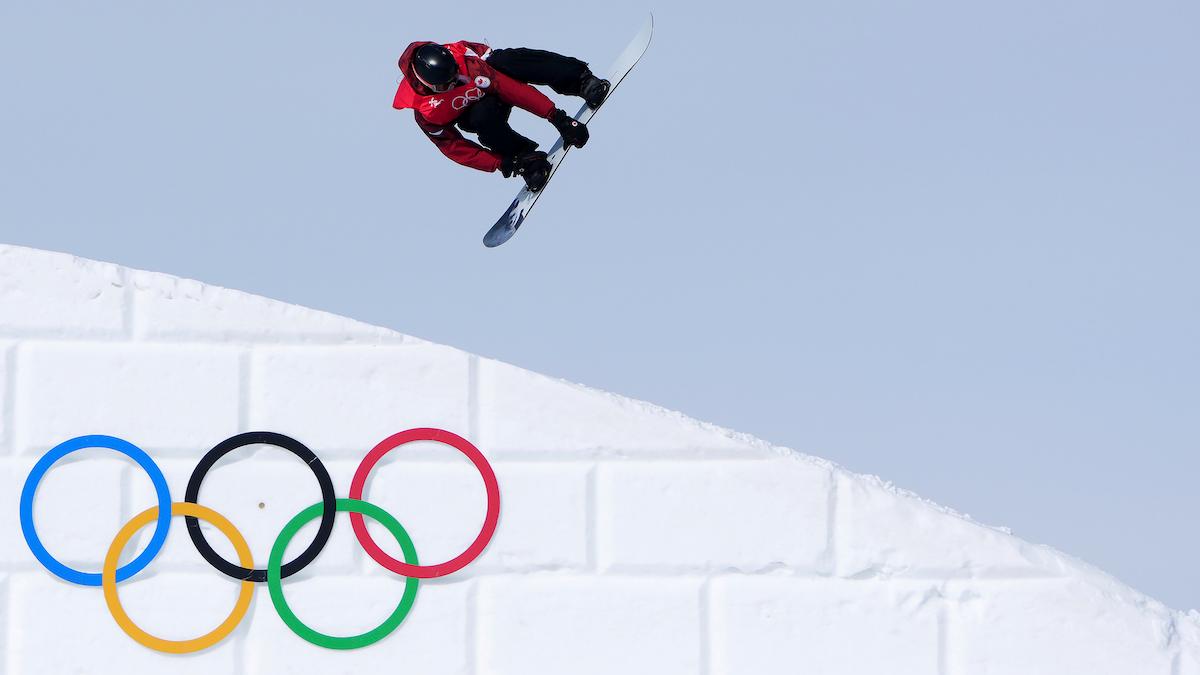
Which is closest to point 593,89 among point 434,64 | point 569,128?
point 569,128

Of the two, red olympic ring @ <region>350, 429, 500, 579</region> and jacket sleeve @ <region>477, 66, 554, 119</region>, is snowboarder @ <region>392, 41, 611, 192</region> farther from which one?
red olympic ring @ <region>350, 429, 500, 579</region>

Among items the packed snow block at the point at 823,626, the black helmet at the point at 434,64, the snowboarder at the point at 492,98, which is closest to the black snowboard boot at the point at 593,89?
the snowboarder at the point at 492,98

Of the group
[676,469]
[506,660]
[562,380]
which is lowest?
[506,660]

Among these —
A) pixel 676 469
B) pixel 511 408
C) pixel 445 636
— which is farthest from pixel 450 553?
pixel 676 469

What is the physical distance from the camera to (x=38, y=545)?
Result: 2.68 metres

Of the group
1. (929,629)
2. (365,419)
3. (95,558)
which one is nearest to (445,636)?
(365,419)

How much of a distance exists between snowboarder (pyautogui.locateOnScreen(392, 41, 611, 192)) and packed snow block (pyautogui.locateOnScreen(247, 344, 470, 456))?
140cm

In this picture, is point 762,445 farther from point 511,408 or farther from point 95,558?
point 95,558

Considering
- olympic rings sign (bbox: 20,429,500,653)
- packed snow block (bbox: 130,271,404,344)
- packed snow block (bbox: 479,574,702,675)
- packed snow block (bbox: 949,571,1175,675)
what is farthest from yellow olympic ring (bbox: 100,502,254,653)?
packed snow block (bbox: 949,571,1175,675)

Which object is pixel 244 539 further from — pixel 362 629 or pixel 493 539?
pixel 493 539

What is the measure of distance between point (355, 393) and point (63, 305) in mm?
689

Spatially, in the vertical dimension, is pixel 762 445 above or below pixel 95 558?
above

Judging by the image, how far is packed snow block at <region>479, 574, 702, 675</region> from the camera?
8.72 feet

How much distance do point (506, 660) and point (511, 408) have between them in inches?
21.5
